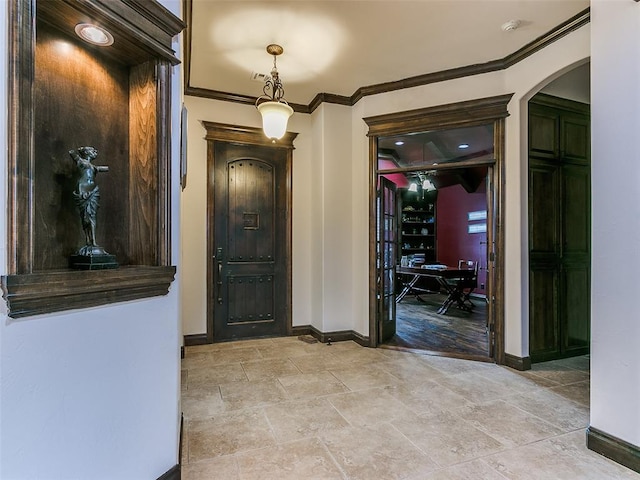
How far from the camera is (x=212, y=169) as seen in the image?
4227 mm

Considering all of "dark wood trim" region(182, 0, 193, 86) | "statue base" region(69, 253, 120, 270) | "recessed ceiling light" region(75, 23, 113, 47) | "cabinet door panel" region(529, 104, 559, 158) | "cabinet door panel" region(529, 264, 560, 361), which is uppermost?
"dark wood trim" region(182, 0, 193, 86)

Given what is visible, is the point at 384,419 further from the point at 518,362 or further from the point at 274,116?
the point at 274,116

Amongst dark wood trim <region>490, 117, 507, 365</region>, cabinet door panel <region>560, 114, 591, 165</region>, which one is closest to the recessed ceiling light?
dark wood trim <region>490, 117, 507, 365</region>

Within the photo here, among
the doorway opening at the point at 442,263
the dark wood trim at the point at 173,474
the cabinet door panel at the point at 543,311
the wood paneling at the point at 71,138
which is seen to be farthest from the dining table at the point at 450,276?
the wood paneling at the point at 71,138

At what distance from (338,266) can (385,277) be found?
0.59 metres

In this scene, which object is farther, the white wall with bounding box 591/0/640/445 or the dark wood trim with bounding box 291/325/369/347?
the dark wood trim with bounding box 291/325/369/347

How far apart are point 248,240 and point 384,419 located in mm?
2731

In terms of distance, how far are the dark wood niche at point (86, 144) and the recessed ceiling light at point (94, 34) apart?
0.13ft

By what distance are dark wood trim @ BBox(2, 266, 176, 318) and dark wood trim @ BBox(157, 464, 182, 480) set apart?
86cm

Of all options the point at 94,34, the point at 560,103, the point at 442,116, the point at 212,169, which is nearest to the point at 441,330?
the point at 442,116

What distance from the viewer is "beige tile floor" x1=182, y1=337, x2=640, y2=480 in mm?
1906

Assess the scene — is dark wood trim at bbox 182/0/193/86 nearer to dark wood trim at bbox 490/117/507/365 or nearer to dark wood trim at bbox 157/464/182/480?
dark wood trim at bbox 157/464/182/480

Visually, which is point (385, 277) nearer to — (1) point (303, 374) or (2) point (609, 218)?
(1) point (303, 374)

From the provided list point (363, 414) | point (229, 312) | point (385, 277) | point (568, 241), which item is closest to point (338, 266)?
point (385, 277)
